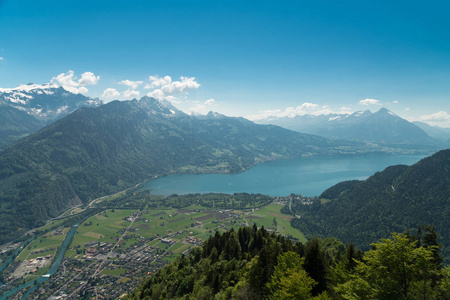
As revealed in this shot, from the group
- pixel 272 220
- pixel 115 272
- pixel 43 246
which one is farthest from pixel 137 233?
pixel 272 220

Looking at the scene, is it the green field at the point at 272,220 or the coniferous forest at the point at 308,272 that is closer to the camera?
the coniferous forest at the point at 308,272

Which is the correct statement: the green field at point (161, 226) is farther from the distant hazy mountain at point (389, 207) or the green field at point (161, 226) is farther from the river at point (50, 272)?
the distant hazy mountain at point (389, 207)

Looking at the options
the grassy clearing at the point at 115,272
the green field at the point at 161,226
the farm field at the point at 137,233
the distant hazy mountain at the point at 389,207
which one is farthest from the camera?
the green field at the point at 161,226

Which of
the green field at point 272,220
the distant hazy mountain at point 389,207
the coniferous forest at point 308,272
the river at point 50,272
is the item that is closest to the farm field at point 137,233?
the green field at point 272,220

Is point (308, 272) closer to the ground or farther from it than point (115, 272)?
farther from it

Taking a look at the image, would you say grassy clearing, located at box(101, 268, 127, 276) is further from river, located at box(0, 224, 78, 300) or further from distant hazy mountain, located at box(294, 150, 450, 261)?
distant hazy mountain, located at box(294, 150, 450, 261)

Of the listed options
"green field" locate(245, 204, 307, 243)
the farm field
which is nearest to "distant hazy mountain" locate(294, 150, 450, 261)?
"green field" locate(245, 204, 307, 243)

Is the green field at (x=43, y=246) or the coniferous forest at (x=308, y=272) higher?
the coniferous forest at (x=308, y=272)

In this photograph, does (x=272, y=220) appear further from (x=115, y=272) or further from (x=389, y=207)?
(x=115, y=272)

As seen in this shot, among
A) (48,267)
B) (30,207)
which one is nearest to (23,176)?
(30,207)
